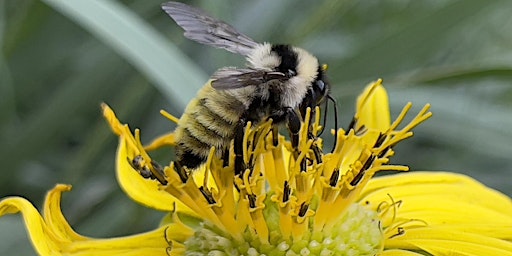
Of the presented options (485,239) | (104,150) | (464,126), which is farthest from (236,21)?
(485,239)

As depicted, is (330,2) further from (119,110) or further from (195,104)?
(195,104)

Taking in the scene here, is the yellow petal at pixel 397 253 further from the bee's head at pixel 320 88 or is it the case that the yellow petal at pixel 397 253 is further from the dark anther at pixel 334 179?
the bee's head at pixel 320 88

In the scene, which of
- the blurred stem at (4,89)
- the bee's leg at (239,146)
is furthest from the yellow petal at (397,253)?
the blurred stem at (4,89)

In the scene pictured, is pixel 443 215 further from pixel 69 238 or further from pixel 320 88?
pixel 69 238

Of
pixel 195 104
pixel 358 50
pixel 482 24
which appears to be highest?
pixel 482 24

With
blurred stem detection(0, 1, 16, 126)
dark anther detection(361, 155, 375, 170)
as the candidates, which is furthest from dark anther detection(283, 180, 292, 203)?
blurred stem detection(0, 1, 16, 126)

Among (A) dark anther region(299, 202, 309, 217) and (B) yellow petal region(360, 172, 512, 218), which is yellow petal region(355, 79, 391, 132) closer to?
(B) yellow petal region(360, 172, 512, 218)

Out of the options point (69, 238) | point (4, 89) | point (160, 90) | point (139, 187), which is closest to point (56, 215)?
point (69, 238)
